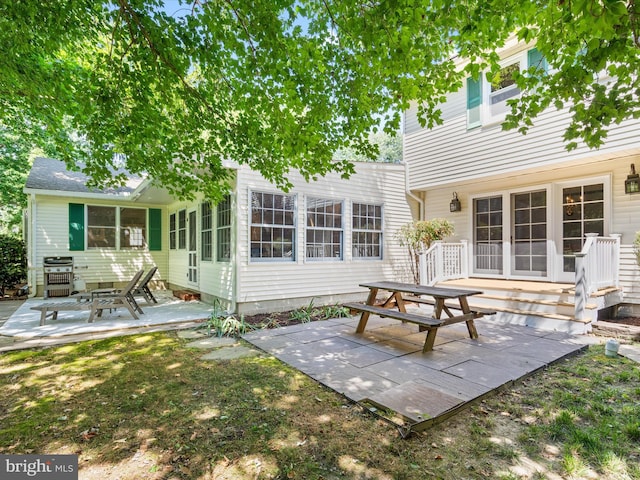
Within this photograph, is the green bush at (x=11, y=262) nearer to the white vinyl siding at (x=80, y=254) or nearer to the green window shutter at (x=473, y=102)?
the white vinyl siding at (x=80, y=254)

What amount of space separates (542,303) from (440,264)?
7.74 ft

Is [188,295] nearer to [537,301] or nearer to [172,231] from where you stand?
[172,231]

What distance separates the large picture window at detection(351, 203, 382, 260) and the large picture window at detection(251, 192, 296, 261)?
5.79ft

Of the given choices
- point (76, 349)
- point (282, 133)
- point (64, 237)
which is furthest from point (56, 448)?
point (64, 237)

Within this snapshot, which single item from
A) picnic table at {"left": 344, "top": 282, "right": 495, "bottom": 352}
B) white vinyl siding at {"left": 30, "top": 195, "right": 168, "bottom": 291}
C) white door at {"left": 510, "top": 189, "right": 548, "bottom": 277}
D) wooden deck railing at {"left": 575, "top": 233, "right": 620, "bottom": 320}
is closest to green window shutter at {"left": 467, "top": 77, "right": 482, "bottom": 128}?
white door at {"left": 510, "top": 189, "right": 548, "bottom": 277}

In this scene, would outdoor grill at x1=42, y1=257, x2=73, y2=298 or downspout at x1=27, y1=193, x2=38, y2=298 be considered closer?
outdoor grill at x1=42, y1=257, x2=73, y2=298

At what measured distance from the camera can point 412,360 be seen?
4.05 m

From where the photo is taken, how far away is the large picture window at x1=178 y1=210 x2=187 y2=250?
9.95m

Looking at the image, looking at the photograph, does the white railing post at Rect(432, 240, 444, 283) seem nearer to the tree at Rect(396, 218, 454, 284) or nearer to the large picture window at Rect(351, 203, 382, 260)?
the tree at Rect(396, 218, 454, 284)

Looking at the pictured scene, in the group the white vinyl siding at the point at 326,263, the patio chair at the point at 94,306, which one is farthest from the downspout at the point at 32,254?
the white vinyl siding at the point at 326,263

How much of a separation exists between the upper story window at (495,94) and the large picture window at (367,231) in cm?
312

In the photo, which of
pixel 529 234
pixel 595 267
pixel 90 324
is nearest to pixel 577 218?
pixel 529 234

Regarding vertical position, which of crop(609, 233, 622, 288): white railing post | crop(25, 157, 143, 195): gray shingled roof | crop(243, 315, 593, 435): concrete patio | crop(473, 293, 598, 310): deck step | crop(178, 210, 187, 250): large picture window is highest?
crop(25, 157, 143, 195): gray shingled roof

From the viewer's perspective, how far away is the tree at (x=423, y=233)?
26.9ft
